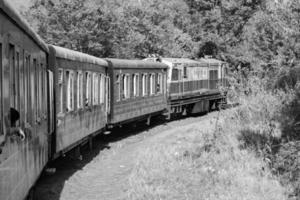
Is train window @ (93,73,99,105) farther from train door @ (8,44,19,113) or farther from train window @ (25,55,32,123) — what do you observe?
train door @ (8,44,19,113)

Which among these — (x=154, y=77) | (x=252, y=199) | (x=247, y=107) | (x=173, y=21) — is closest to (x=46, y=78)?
(x=252, y=199)

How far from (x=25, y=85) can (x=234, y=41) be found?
39886 millimetres

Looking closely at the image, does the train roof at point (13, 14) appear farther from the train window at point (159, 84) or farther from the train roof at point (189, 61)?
the train roof at point (189, 61)

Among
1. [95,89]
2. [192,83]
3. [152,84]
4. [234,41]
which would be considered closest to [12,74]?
[95,89]

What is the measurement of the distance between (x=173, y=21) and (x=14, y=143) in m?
47.8

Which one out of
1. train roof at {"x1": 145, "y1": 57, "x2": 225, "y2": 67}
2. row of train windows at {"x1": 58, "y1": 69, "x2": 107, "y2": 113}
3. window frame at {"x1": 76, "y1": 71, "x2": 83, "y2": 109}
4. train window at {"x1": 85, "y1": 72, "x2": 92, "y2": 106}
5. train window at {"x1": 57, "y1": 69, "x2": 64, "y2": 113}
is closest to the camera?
train window at {"x1": 57, "y1": 69, "x2": 64, "y2": 113}

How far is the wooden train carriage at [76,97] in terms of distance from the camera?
1077 cm

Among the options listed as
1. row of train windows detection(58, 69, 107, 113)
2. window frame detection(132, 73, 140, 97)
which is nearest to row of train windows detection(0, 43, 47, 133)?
row of train windows detection(58, 69, 107, 113)

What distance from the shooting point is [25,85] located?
6.01 m

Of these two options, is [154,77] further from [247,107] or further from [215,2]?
[215,2]

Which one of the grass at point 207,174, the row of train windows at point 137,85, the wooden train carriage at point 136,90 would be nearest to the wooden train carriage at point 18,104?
the grass at point 207,174

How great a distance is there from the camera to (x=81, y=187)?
11.0 meters

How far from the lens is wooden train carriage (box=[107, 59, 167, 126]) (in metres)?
18.2

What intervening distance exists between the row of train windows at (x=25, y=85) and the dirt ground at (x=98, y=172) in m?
2.15
